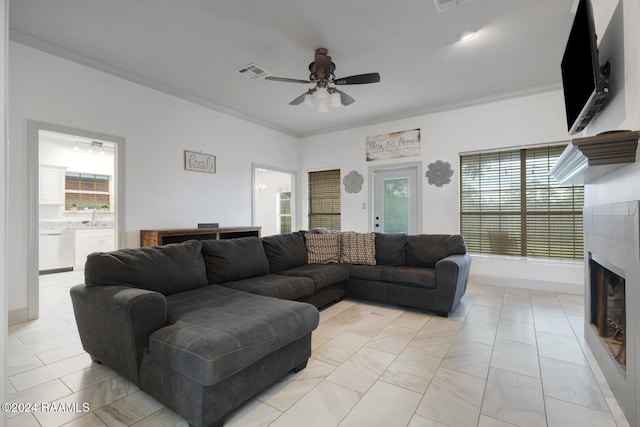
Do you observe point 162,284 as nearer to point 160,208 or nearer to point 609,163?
point 160,208

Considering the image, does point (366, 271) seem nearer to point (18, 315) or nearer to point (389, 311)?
point (389, 311)

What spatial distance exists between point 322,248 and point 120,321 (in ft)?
8.47

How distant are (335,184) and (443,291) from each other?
3.68m

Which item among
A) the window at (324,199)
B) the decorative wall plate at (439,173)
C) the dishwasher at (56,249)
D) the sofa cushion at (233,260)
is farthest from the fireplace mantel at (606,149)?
the dishwasher at (56,249)

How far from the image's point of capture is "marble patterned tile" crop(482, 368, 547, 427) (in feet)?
5.26

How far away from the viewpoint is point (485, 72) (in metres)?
3.83

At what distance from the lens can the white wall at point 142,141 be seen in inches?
119

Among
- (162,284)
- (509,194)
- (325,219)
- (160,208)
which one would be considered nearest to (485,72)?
(509,194)

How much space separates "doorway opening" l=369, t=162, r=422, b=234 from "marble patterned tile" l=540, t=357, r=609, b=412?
3251 millimetres

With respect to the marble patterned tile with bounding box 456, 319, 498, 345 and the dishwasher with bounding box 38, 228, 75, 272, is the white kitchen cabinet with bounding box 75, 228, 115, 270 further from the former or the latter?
the marble patterned tile with bounding box 456, 319, 498, 345

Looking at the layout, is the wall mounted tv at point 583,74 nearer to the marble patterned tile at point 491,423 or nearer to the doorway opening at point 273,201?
the marble patterned tile at point 491,423

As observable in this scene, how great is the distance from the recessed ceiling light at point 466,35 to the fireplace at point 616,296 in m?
1.98

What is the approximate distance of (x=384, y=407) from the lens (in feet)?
5.57

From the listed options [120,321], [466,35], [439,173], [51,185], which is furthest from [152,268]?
[51,185]
